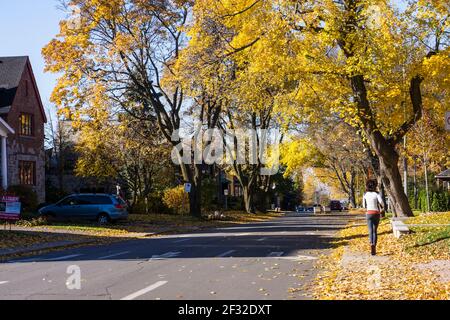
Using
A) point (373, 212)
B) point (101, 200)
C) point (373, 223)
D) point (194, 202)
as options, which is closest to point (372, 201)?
point (373, 212)

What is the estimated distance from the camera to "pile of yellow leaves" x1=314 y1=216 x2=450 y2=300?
9586mm

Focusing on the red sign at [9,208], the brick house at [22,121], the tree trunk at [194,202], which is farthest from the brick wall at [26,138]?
the red sign at [9,208]

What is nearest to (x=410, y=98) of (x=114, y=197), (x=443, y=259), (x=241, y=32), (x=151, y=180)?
(x=241, y=32)

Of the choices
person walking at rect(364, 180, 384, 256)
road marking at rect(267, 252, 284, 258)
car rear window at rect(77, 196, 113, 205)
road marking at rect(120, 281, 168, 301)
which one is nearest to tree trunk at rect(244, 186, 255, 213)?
car rear window at rect(77, 196, 113, 205)

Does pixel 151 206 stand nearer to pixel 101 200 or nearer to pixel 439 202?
pixel 101 200

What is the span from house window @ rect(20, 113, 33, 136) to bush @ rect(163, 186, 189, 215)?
11378mm

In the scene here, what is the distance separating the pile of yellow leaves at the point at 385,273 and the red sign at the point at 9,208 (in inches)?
514

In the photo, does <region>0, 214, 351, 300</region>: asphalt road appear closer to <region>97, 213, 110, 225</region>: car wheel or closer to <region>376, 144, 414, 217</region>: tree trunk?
<region>376, 144, 414, 217</region>: tree trunk

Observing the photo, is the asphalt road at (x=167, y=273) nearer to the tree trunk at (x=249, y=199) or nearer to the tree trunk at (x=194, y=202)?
the tree trunk at (x=194, y=202)

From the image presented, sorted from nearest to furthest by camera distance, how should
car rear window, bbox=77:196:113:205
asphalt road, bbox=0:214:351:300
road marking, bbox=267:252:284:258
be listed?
1. asphalt road, bbox=0:214:351:300
2. road marking, bbox=267:252:284:258
3. car rear window, bbox=77:196:113:205

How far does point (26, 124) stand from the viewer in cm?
4209

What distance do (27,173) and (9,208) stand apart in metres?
18.6

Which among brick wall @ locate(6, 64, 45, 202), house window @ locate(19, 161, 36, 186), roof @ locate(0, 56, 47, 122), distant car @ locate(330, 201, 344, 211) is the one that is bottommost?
distant car @ locate(330, 201, 344, 211)

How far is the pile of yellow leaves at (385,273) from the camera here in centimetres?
959
